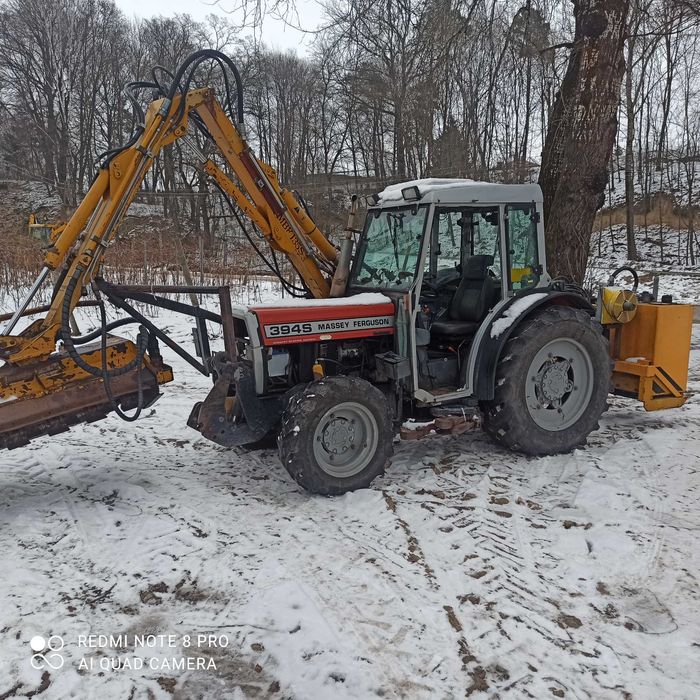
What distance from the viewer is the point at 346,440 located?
4.53 metres

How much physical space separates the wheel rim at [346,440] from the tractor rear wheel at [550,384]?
3.85 feet

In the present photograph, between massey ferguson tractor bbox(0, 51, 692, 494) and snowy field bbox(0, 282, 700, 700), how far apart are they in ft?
1.41

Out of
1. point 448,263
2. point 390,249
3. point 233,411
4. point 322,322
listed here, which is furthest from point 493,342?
point 233,411

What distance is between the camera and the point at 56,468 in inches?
197

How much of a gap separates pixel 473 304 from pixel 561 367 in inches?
37.1

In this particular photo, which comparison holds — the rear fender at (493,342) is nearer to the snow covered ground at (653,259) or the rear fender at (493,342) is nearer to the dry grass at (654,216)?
the snow covered ground at (653,259)

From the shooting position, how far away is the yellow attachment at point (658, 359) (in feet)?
18.4

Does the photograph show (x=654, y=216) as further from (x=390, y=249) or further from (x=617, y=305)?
(x=390, y=249)

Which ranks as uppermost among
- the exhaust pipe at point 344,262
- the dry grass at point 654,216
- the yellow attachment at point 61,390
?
the dry grass at point 654,216

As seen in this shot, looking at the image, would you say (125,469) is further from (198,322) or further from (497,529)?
(497,529)

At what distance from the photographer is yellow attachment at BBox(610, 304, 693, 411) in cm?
559

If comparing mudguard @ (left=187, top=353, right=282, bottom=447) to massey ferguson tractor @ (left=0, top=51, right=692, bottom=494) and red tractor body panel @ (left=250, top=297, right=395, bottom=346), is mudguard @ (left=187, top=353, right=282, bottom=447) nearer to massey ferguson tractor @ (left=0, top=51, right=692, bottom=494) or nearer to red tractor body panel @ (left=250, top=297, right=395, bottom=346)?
massey ferguson tractor @ (left=0, top=51, right=692, bottom=494)

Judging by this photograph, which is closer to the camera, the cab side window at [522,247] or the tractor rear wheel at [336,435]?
the tractor rear wheel at [336,435]

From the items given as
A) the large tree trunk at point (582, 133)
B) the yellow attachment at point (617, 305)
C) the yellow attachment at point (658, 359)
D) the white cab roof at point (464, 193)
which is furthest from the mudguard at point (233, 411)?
the large tree trunk at point (582, 133)
